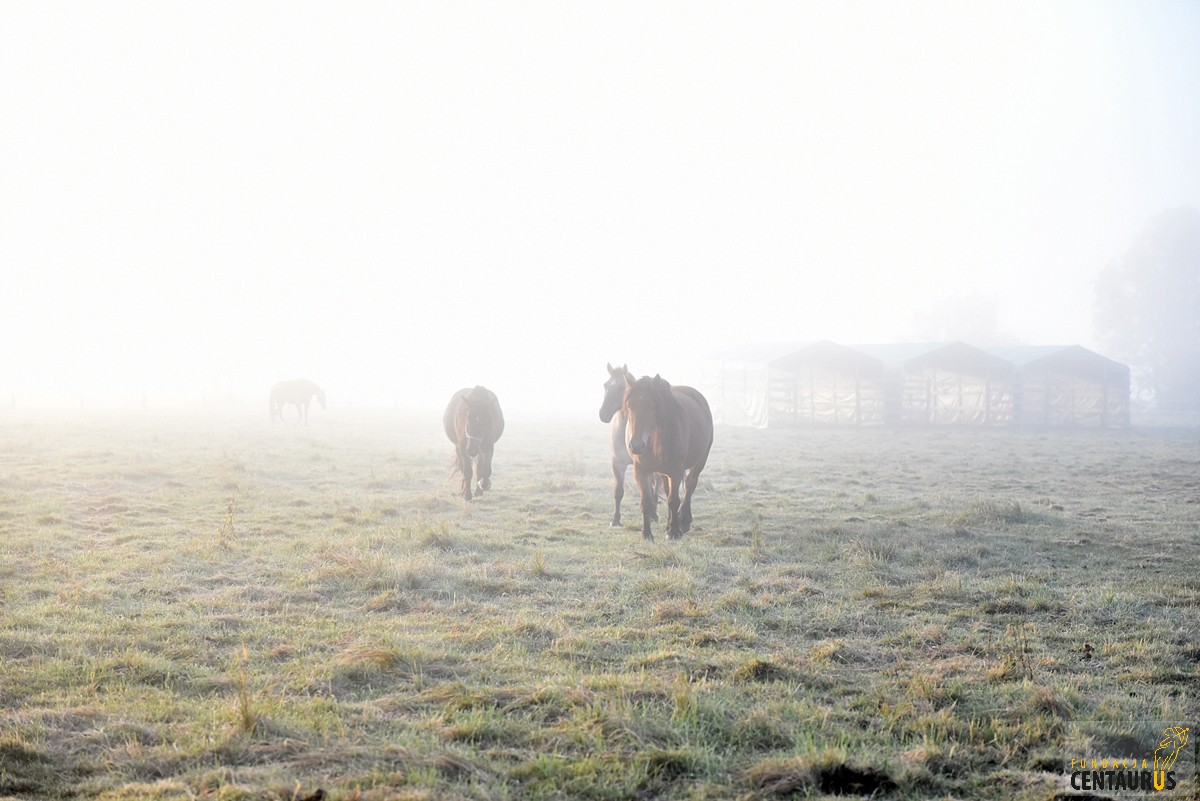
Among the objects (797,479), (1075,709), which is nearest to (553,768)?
(1075,709)

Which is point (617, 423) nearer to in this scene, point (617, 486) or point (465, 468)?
point (617, 486)

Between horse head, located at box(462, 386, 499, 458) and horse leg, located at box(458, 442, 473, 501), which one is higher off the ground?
horse head, located at box(462, 386, 499, 458)

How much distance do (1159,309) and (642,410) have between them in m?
69.7

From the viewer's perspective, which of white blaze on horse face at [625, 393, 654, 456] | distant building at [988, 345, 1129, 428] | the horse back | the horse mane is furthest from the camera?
distant building at [988, 345, 1129, 428]

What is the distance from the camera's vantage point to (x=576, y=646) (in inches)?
234

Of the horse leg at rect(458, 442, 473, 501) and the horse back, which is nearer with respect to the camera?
the horse back

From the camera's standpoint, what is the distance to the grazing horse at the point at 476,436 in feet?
48.9

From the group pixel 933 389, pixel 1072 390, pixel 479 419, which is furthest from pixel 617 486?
pixel 1072 390

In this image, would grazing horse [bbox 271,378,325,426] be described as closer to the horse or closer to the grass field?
the grass field

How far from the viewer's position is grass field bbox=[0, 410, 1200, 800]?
385cm

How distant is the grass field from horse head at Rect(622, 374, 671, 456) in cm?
130

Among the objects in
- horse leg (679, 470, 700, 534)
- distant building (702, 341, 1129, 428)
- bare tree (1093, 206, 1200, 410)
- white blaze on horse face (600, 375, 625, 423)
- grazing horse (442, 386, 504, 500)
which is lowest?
horse leg (679, 470, 700, 534)

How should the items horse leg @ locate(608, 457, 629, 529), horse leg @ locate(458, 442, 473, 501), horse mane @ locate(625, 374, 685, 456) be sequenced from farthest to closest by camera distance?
horse leg @ locate(458, 442, 473, 501), horse leg @ locate(608, 457, 629, 529), horse mane @ locate(625, 374, 685, 456)

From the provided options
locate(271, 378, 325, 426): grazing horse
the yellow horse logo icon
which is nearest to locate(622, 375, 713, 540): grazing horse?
the yellow horse logo icon
